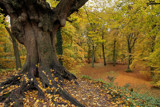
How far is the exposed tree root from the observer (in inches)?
104

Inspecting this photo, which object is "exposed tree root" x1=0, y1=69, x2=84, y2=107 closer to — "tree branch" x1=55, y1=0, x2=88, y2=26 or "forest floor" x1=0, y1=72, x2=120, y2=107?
"forest floor" x1=0, y1=72, x2=120, y2=107

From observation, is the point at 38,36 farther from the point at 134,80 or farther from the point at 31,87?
the point at 134,80

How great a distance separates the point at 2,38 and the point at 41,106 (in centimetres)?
1559

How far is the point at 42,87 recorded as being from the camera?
329 centimetres

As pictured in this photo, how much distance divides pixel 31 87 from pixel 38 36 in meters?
2.15

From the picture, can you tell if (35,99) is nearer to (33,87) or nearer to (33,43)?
(33,87)

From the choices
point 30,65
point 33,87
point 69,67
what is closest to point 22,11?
point 30,65

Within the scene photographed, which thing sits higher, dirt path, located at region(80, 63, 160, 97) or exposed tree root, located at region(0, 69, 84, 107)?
exposed tree root, located at region(0, 69, 84, 107)

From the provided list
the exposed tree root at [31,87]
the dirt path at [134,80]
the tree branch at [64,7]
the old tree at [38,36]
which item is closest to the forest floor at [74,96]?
the exposed tree root at [31,87]

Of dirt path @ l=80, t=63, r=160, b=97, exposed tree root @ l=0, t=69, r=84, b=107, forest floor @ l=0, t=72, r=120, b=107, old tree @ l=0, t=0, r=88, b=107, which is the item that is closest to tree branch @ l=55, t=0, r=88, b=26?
old tree @ l=0, t=0, r=88, b=107

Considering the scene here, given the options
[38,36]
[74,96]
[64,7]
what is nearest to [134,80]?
[74,96]

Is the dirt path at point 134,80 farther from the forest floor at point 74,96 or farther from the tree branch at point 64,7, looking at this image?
the tree branch at point 64,7

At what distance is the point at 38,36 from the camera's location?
152 inches

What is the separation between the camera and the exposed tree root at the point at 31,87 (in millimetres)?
2652
